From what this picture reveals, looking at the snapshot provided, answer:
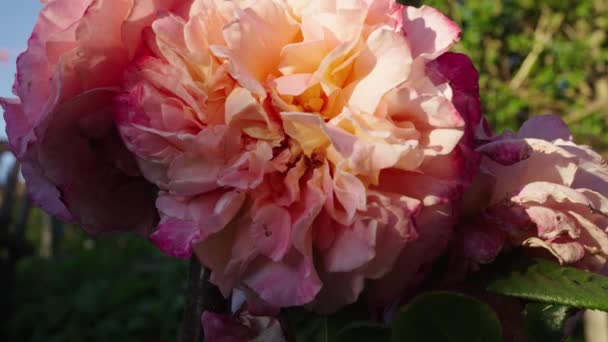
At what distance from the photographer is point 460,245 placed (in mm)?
447

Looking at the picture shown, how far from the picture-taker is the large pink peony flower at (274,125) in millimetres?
425

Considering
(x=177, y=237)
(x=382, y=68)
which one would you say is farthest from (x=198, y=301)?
(x=382, y=68)

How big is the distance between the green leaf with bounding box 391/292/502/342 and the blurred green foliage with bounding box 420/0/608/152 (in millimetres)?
3654

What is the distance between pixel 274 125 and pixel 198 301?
184 millimetres

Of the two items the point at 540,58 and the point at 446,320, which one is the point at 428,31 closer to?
the point at 446,320

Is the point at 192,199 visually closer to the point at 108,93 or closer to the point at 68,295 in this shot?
the point at 108,93

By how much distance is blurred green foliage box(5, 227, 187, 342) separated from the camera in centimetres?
337

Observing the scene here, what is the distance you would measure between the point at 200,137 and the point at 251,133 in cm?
3

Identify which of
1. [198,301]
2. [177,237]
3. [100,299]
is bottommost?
[100,299]

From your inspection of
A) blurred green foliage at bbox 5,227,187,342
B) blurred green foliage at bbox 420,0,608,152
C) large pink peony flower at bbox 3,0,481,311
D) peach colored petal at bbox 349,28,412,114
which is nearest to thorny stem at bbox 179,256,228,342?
large pink peony flower at bbox 3,0,481,311

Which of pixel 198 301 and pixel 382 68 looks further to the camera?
pixel 198 301

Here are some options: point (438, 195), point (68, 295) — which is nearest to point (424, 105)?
point (438, 195)

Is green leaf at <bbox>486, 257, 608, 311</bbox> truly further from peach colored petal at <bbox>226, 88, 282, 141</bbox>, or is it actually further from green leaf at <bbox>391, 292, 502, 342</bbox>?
peach colored petal at <bbox>226, 88, 282, 141</bbox>

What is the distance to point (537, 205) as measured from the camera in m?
0.46
